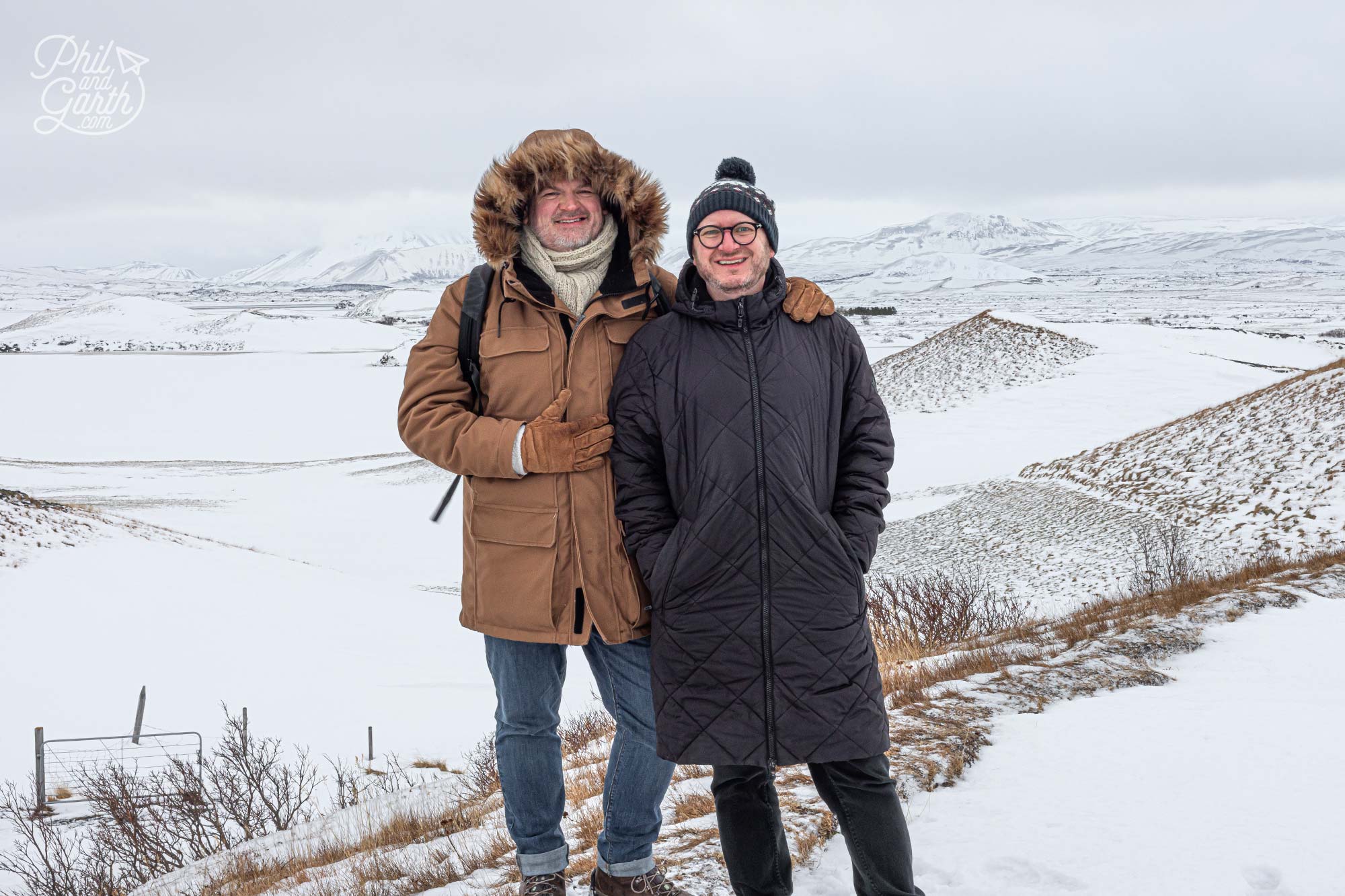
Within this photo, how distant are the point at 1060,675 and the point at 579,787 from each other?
283 cm

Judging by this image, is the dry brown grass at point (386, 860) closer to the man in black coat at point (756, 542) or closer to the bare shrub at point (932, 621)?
the man in black coat at point (756, 542)

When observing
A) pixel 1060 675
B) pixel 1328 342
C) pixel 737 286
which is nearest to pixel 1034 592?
pixel 1060 675

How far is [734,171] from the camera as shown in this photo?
9.04ft

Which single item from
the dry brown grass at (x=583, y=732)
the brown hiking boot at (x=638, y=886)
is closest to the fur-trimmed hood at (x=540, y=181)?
the brown hiking boot at (x=638, y=886)

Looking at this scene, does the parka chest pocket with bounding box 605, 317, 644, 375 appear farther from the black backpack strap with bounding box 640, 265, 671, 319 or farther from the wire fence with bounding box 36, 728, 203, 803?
the wire fence with bounding box 36, 728, 203, 803

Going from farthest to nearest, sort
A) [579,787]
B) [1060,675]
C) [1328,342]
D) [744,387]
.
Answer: [1328,342]
[1060,675]
[579,787]
[744,387]

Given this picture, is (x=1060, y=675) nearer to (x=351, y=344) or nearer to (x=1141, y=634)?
(x=1141, y=634)

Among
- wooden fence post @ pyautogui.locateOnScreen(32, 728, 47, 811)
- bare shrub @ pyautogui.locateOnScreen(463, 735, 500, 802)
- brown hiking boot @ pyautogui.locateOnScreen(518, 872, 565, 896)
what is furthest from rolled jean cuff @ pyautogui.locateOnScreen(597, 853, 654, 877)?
wooden fence post @ pyautogui.locateOnScreen(32, 728, 47, 811)

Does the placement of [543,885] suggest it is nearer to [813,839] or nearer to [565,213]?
[813,839]

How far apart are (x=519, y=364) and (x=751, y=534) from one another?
885 mm

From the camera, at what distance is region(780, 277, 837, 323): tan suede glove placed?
257 cm

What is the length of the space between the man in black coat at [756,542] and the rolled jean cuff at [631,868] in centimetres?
36

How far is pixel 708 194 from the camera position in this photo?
8.61 feet

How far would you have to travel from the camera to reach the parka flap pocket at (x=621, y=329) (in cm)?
272
